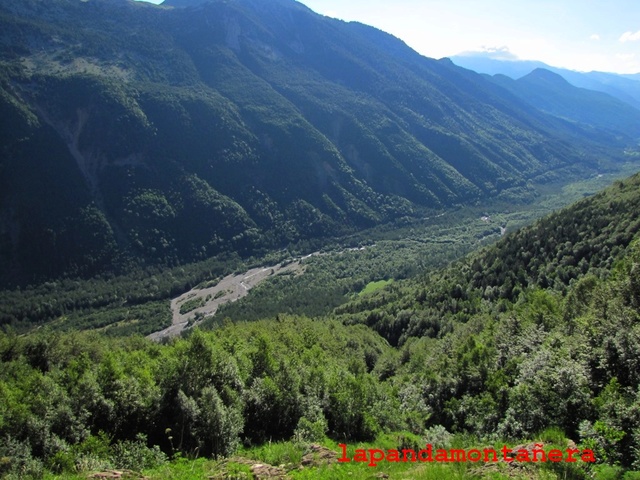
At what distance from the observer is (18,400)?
3378 centimetres

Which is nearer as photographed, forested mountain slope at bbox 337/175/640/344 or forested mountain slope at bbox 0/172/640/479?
forested mountain slope at bbox 0/172/640/479

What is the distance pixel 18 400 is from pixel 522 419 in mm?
39759

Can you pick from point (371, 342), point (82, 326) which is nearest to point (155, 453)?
point (371, 342)

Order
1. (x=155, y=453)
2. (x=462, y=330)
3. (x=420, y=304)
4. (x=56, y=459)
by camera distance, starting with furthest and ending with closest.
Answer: (x=420, y=304), (x=462, y=330), (x=155, y=453), (x=56, y=459)

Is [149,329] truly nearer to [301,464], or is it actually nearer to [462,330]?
[462,330]
